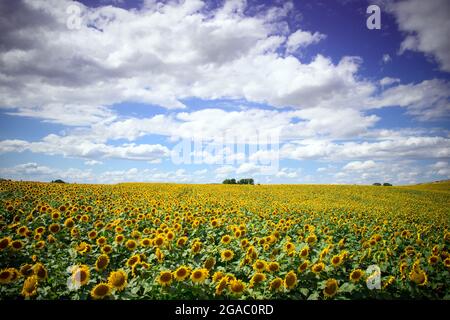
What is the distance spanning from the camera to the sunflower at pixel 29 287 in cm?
372

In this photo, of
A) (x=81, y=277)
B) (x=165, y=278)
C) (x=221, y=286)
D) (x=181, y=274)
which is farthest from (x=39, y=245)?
(x=221, y=286)

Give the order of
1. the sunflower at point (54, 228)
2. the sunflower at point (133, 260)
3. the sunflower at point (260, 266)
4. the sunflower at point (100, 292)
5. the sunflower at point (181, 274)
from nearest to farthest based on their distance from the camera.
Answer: the sunflower at point (100, 292)
the sunflower at point (181, 274)
the sunflower at point (260, 266)
the sunflower at point (133, 260)
the sunflower at point (54, 228)

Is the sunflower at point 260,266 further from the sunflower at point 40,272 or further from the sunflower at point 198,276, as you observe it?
the sunflower at point 40,272

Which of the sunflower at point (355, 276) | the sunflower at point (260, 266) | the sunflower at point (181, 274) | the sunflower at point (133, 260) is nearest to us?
the sunflower at point (181, 274)

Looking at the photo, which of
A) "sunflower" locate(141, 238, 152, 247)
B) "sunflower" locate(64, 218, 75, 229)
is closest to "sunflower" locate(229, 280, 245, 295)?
"sunflower" locate(141, 238, 152, 247)

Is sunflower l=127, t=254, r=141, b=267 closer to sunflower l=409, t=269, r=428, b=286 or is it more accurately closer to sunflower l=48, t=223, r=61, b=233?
sunflower l=48, t=223, r=61, b=233

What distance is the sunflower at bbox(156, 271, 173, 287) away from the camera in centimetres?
390

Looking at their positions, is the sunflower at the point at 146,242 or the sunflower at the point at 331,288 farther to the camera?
the sunflower at the point at 146,242

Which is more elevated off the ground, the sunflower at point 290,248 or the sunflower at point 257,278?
the sunflower at point 290,248

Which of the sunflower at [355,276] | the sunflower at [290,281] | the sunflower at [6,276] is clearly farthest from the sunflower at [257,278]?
the sunflower at [6,276]

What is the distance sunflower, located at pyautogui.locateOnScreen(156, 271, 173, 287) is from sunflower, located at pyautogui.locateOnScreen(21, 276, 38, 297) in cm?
160

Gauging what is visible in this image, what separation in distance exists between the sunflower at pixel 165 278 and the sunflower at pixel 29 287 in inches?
63.1
